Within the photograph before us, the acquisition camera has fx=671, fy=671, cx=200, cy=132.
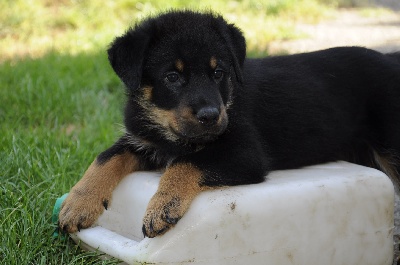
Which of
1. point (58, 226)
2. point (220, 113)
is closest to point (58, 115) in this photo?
point (58, 226)

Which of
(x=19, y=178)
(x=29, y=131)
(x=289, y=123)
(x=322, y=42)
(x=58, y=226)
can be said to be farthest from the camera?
(x=322, y=42)

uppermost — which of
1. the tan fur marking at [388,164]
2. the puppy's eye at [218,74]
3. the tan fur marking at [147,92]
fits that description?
the puppy's eye at [218,74]

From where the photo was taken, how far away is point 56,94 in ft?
21.1

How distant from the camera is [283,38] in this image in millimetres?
9766

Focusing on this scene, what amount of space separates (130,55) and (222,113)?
61 cm

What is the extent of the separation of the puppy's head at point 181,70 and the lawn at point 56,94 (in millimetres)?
725

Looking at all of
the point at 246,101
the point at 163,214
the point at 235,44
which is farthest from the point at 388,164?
the point at 163,214

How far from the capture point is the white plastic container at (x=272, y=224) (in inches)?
125

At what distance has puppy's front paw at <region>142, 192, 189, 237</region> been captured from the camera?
3.17 meters

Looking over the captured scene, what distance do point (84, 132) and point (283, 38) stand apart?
4918mm

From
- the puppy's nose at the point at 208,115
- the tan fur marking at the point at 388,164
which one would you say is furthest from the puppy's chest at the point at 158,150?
the tan fur marking at the point at 388,164

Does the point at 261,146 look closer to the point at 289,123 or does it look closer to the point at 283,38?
the point at 289,123

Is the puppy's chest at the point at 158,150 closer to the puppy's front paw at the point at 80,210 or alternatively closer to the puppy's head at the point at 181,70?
the puppy's head at the point at 181,70

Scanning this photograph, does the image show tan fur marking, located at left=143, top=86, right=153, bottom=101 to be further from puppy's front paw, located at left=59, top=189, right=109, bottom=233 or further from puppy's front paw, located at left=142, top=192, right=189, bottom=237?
puppy's front paw, located at left=142, top=192, right=189, bottom=237
